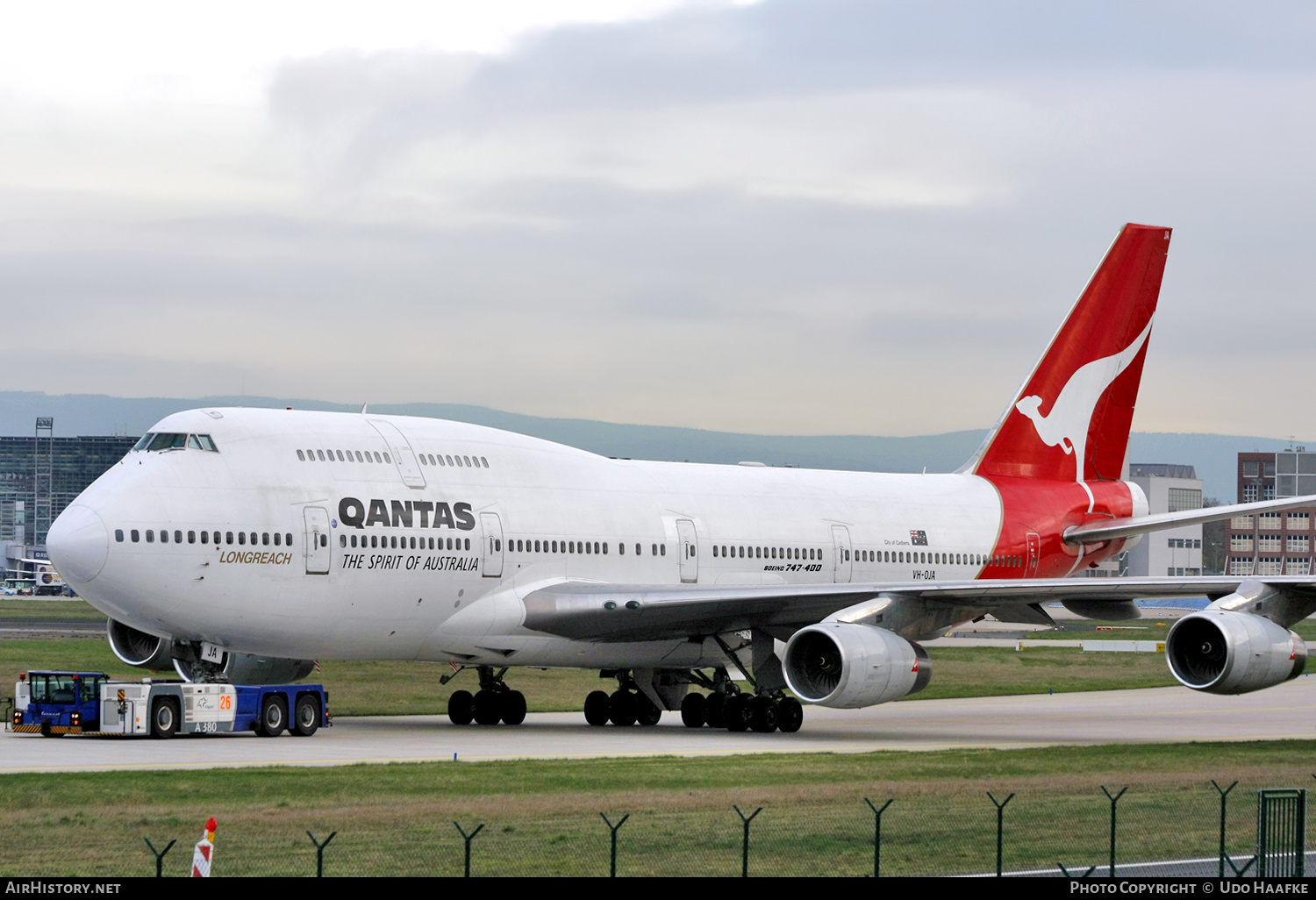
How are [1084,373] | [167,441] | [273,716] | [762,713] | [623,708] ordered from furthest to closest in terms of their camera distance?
[1084,373], [623,708], [762,713], [273,716], [167,441]

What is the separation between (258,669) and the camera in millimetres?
35094

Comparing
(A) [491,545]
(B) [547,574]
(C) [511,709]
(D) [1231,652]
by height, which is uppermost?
(A) [491,545]

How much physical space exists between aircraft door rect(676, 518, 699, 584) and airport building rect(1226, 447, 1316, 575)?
446ft

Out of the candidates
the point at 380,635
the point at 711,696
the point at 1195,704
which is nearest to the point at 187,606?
the point at 380,635

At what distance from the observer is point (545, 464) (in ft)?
121

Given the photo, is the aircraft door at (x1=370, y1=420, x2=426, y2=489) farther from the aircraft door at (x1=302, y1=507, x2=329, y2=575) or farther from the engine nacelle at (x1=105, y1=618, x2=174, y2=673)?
the engine nacelle at (x1=105, y1=618, x2=174, y2=673)

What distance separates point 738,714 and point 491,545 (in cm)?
629

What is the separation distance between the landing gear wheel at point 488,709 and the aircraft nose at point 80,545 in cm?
1027

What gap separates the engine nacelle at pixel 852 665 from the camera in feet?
105

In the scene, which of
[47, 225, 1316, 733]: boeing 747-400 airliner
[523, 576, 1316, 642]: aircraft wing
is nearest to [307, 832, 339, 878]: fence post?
[47, 225, 1316, 733]: boeing 747-400 airliner

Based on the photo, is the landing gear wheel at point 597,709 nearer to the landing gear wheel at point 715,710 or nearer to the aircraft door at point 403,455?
the landing gear wheel at point 715,710

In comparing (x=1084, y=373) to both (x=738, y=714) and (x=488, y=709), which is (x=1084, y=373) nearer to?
(x=738, y=714)

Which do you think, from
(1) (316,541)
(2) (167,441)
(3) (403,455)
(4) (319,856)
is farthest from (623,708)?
(4) (319,856)

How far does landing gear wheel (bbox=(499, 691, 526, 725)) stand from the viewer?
3784 centimetres
